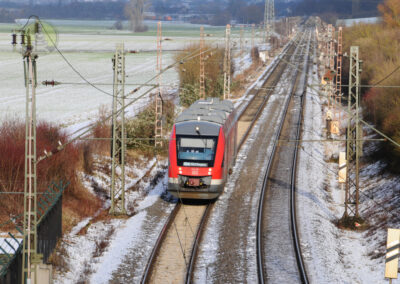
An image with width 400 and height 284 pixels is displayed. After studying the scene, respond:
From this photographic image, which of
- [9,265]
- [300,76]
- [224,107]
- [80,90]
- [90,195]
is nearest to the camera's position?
[9,265]

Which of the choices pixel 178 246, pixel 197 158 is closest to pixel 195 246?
pixel 178 246

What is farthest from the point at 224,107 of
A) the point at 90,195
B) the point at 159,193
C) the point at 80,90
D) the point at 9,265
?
the point at 80,90

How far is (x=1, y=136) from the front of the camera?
2452 centimetres

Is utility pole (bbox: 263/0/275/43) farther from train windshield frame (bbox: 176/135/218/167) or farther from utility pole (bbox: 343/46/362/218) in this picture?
train windshield frame (bbox: 176/135/218/167)

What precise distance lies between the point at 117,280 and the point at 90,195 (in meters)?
8.64

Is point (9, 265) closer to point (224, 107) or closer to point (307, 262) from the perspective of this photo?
point (307, 262)

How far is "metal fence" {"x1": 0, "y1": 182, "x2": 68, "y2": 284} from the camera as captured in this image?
15136mm

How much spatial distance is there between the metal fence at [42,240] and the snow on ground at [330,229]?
7.62m

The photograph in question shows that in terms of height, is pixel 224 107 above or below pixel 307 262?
above

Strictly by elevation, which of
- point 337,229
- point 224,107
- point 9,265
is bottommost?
point 337,229

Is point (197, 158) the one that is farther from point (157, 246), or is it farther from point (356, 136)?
point (356, 136)

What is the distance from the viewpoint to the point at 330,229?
912 inches

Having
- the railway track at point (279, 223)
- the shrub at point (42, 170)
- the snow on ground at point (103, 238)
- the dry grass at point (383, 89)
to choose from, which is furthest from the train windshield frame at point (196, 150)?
the dry grass at point (383, 89)

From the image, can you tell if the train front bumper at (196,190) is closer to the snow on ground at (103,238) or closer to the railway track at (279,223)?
the snow on ground at (103,238)
